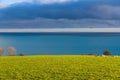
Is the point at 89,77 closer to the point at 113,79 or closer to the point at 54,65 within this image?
the point at 113,79

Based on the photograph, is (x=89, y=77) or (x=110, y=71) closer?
(x=89, y=77)

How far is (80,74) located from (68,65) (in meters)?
4.92

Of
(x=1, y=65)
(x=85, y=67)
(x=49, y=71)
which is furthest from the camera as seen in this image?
(x=1, y=65)

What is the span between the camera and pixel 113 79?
26891mm

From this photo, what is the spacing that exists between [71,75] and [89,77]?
1.62 meters

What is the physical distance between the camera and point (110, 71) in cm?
2964

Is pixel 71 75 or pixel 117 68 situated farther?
pixel 117 68

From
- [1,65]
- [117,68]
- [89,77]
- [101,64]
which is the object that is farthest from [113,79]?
[1,65]

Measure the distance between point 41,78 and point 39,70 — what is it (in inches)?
116

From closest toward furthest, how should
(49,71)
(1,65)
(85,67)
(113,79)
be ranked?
(113,79) < (49,71) < (85,67) < (1,65)

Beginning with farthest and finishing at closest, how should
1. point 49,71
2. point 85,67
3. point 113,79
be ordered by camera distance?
point 85,67, point 49,71, point 113,79

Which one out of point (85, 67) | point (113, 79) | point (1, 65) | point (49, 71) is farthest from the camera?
point (1, 65)

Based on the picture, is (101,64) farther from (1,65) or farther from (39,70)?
(1,65)

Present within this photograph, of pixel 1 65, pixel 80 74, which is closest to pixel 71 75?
pixel 80 74
